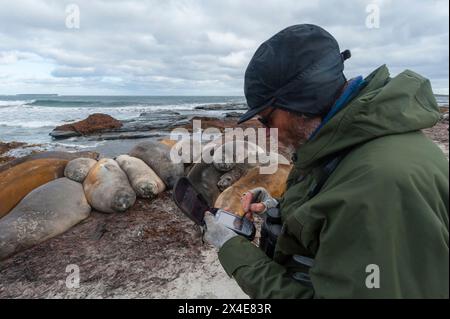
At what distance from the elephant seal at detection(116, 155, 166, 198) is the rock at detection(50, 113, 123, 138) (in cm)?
1266

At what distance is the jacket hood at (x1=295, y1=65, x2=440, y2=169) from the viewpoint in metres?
1.40

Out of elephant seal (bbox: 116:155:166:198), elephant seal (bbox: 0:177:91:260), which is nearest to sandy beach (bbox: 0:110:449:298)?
elephant seal (bbox: 0:177:91:260)

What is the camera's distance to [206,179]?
6.41 metres

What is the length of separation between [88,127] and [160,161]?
45.6ft

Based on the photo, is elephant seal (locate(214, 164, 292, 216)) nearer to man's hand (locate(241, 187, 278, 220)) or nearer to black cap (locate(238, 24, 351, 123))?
man's hand (locate(241, 187, 278, 220))

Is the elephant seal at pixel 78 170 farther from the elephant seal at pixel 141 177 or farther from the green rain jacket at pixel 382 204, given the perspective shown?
the green rain jacket at pixel 382 204

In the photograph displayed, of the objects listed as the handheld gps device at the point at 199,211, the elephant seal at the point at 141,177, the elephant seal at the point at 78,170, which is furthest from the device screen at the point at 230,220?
the elephant seal at the point at 78,170

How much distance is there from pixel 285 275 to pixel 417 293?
725mm

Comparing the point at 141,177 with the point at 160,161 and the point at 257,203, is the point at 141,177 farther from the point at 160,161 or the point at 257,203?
the point at 257,203

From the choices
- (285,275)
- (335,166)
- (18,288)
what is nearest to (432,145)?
(335,166)

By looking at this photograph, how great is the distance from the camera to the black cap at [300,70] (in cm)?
169

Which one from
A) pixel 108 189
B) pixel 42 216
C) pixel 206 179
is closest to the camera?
pixel 42 216

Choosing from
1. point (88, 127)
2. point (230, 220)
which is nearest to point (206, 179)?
point (230, 220)
